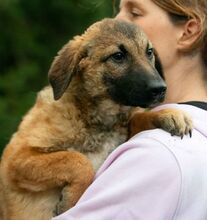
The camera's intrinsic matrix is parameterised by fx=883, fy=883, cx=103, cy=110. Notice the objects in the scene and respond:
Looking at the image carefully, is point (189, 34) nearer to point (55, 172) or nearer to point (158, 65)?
point (158, 65)

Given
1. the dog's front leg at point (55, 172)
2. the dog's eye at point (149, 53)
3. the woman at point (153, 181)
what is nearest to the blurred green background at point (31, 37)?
the dog's eye at point (149, 53)

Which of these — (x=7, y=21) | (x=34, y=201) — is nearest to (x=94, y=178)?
(x=34, y=201)

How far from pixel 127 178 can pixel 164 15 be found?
3.43 feet

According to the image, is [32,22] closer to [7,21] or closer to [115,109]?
[7,21]

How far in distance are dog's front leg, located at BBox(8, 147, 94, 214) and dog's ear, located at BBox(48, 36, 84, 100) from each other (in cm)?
31

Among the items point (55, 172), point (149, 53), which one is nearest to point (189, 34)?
point (149, 53)

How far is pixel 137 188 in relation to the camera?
3.72 metres

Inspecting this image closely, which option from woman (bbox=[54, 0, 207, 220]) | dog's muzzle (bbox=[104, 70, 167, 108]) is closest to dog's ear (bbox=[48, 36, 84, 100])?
dog's muzzle (bbox=[104, 70, 167, 108])

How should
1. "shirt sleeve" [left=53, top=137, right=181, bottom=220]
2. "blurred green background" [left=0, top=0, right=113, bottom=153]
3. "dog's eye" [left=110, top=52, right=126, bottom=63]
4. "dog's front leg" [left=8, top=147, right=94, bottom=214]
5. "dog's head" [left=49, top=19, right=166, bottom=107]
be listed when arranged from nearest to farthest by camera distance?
"shirt sleeve" [left=53, top=137, right=181, bottom=220] < "dog's front leg" [left=8, top=147, right=94, bottom=214] < "dog's head" [left=49, top=19, right=166, bottom=107] < "dog's eye" [left=110, top=52, right=126, bottom=63] < "blurred green background" [left=0, top=0, right=113, bottom=153]

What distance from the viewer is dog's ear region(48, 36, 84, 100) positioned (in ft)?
14.4

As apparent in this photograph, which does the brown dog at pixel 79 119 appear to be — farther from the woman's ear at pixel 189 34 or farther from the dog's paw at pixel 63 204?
the woman's ear at pixel 189 34

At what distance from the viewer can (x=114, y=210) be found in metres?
3.73

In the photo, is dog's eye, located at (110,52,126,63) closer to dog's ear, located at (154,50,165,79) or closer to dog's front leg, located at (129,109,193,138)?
dog's ear, located at (154,50,165,79)

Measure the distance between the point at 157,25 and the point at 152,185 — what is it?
3.48ft
